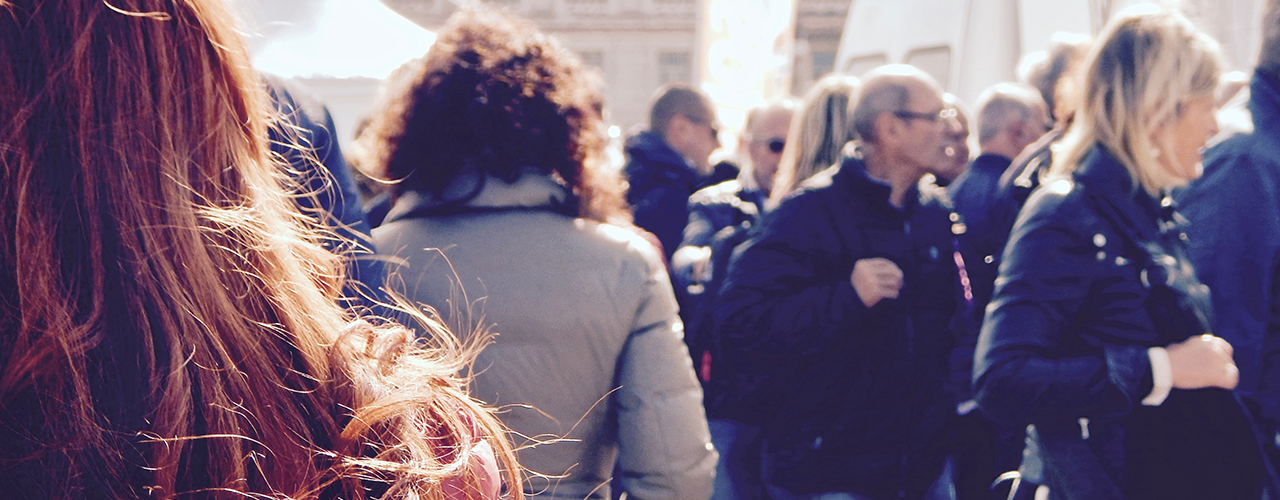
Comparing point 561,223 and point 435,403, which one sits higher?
point 435,403

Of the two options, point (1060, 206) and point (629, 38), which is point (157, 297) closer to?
point (1060, 206)

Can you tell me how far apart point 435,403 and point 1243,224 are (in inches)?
89.7

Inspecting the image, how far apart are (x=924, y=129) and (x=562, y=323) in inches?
56.9

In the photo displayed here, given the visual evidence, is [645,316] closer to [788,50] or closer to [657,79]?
[788,50]

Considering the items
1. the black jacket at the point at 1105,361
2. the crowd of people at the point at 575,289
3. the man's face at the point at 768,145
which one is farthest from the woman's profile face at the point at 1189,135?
the man's face at the point at 768,145

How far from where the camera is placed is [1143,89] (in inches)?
85.9

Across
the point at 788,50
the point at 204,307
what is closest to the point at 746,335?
the point at 204,307

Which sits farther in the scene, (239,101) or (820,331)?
(820,331)

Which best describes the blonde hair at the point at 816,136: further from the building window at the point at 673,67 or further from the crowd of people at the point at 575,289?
the building window at the point at 673,67

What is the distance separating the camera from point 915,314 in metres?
2.61

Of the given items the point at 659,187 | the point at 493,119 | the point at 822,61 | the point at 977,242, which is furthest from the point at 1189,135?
the point at 822,61

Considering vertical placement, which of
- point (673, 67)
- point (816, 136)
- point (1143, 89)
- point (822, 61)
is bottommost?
point (822, 61)

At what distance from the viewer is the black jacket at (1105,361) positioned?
198 centimetres

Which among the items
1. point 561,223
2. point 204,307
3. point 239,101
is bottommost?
point 561,223
